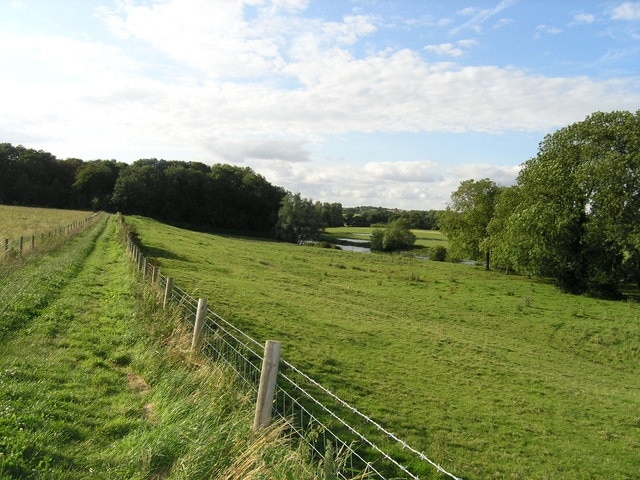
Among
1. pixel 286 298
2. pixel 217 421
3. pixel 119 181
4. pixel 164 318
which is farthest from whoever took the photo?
pixel 119 181

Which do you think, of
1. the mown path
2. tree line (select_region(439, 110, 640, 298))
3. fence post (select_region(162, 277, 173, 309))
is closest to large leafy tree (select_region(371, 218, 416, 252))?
tree line (select_region(439, 110, 640, 298))

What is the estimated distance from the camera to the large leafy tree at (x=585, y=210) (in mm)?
36188

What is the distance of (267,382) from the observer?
5.66 metres

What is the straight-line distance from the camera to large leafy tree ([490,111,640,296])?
119ft

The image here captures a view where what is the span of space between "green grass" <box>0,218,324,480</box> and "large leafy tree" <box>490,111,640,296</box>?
35.4 meters

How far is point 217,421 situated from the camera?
6023 mm

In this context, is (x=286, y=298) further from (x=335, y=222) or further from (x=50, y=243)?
(x=335, y=222)

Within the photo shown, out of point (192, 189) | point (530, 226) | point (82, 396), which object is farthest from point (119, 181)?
point (82, 396)

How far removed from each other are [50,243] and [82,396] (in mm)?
22297

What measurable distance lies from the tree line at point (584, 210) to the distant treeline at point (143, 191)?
212 ft

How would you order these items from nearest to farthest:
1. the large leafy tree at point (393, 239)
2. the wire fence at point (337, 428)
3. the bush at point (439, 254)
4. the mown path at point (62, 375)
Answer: the mown path at point (62, 375)
the wire fence at point (337, 428)
the bush at point (439, 254)
the large leafy tree at point (393, 239)

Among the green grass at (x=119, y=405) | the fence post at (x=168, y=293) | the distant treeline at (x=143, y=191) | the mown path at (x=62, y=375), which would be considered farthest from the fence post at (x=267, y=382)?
the distant treeline at (x=143, y=191)

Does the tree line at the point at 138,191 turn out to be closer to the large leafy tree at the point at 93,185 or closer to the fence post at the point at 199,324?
the large leafy tree at the point at 93,185

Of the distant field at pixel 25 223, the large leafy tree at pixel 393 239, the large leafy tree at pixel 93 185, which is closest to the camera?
the distant field at pixel 25 223
